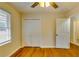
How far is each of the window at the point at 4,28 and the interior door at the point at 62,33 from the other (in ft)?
7.44

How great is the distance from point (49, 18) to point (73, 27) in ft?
6.61

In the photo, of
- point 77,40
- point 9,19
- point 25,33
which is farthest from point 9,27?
point 77,40

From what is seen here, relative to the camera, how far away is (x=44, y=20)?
5.46 m

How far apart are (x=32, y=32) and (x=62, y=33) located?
1297mm

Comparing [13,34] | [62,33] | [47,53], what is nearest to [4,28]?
[13,34]

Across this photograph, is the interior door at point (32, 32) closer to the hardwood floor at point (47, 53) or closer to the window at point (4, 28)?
the hardwood floor at point (47, 53)

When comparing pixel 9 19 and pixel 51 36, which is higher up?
pixel 9 19

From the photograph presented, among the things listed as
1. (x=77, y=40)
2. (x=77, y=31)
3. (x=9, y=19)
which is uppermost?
(x=9, y=19)

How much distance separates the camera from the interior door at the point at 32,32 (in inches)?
218

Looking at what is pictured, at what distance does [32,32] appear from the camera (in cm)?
564

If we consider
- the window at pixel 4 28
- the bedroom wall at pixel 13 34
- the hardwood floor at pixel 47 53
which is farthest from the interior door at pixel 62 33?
the window at pixel 4 28

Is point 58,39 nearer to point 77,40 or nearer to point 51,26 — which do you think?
point 51,26

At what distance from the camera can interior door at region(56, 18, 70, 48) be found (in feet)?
17.3

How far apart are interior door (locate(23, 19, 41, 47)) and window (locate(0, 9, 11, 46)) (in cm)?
186
